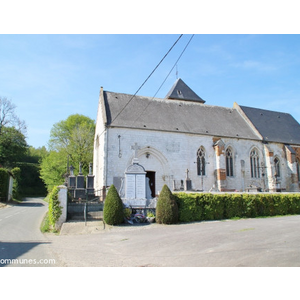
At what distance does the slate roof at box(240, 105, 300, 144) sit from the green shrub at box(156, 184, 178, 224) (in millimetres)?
15640

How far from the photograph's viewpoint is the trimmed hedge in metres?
12.8

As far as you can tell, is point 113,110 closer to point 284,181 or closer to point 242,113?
point 242,113

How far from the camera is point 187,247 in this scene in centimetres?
722

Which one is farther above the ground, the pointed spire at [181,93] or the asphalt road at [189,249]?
the pointed spire at [181,93]

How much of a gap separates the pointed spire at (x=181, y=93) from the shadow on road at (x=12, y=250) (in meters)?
21.9

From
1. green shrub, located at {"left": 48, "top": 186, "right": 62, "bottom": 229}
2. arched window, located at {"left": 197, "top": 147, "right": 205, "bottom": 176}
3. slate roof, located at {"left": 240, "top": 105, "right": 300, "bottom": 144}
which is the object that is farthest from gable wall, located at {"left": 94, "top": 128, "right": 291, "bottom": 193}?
green shrub, located at {"left": 48, "top": 186, "right": 62, "bottom": 229}

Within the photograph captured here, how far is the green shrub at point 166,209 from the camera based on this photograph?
1203cm

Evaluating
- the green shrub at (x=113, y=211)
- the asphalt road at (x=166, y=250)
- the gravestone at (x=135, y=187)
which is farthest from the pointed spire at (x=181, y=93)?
the asphalt road at (x=166, y=250)

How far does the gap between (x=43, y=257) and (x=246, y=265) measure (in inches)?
183

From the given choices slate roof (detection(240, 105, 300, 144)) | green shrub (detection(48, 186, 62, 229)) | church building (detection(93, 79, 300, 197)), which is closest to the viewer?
green shrub (detection(48, 186, 62, 229))

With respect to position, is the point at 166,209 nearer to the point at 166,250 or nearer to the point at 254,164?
the point at 166,250

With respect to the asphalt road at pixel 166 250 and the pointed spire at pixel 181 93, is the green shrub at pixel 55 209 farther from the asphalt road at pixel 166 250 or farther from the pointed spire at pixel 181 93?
the pointed spire at pixel 181 93

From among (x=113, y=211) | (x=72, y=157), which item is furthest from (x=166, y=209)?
(x=72, y=157)

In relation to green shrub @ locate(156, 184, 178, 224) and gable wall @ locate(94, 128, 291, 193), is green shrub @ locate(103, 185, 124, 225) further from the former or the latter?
gable wall @ locate(94, 128, 291, 193)
